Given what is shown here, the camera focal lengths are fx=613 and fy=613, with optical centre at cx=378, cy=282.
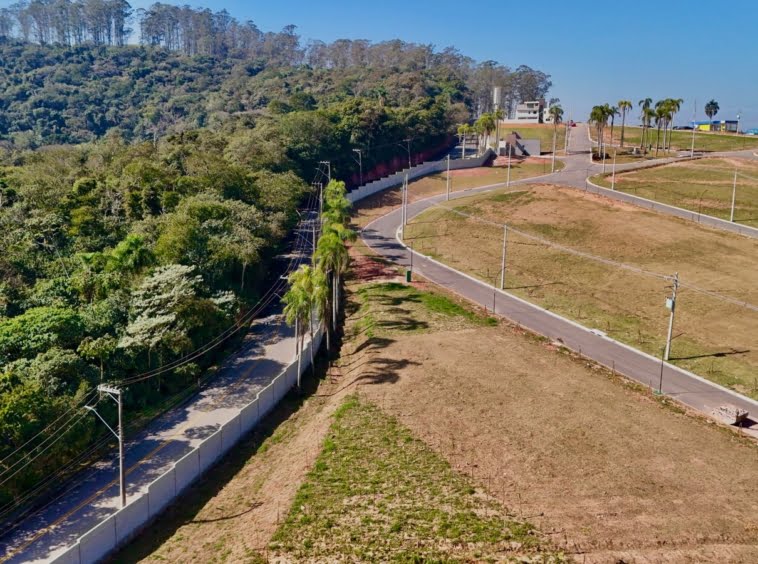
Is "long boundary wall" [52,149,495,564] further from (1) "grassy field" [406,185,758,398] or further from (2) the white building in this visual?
(2) the white building

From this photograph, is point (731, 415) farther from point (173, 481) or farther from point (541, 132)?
point (541, 132)

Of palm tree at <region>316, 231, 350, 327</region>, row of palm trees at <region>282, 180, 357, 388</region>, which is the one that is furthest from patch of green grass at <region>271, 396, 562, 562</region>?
palm tree at <region>316, 231, 350, 327</region>

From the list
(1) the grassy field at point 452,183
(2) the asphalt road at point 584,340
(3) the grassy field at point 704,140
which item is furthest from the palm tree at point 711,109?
(2) the asphalt road at point 584,340

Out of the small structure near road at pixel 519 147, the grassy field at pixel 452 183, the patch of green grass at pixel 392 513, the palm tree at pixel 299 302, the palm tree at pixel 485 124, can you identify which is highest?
the palm tree at pixel 485 124

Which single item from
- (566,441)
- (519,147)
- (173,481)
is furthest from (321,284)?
(519,147)

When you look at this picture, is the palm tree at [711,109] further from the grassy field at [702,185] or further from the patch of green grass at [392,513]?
the patch of green grass at [392,513]

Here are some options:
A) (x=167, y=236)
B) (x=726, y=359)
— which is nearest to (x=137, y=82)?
(x=167, y=236)

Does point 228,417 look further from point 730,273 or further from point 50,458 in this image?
point 730,273
